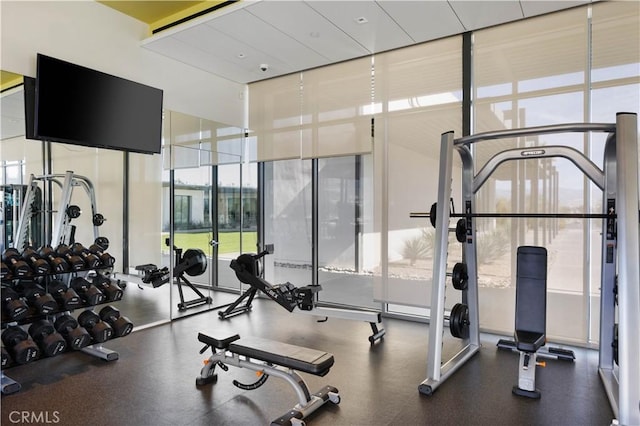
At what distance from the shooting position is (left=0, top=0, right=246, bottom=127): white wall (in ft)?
12.0

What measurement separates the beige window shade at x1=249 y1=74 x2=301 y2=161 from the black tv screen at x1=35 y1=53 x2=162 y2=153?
5.64 feet

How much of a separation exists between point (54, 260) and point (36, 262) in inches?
5.1

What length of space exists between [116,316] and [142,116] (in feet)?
6.90

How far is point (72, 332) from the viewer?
333 centimetres

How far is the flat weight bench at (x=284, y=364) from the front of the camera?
101 inches

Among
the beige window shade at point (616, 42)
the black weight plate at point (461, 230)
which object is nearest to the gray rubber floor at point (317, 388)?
the black weight plate at point (461, 230)

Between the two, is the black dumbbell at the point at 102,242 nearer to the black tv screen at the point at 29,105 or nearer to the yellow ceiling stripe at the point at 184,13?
the black tv screen at the point at 29,105

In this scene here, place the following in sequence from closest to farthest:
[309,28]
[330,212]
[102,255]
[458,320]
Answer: [458,320] < [102,255] < [309,28] < [330,212]

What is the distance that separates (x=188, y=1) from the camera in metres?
4.38

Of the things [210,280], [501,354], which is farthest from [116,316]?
[501,354]

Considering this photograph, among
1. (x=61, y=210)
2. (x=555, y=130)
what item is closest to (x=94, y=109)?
(x=61, y=210)

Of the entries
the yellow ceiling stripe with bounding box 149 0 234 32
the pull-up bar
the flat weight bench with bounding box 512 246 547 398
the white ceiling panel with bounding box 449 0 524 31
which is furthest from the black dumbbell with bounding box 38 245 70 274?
the white ceiling panel with bounding box 449 0 524 31

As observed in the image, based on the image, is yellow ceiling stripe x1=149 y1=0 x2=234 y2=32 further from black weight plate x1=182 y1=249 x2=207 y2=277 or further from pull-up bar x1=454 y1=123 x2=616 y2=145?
pull-up bar x1=454 y1=123 x2=616 y2=145

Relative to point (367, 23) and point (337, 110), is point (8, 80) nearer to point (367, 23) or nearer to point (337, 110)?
point (367, 23)
